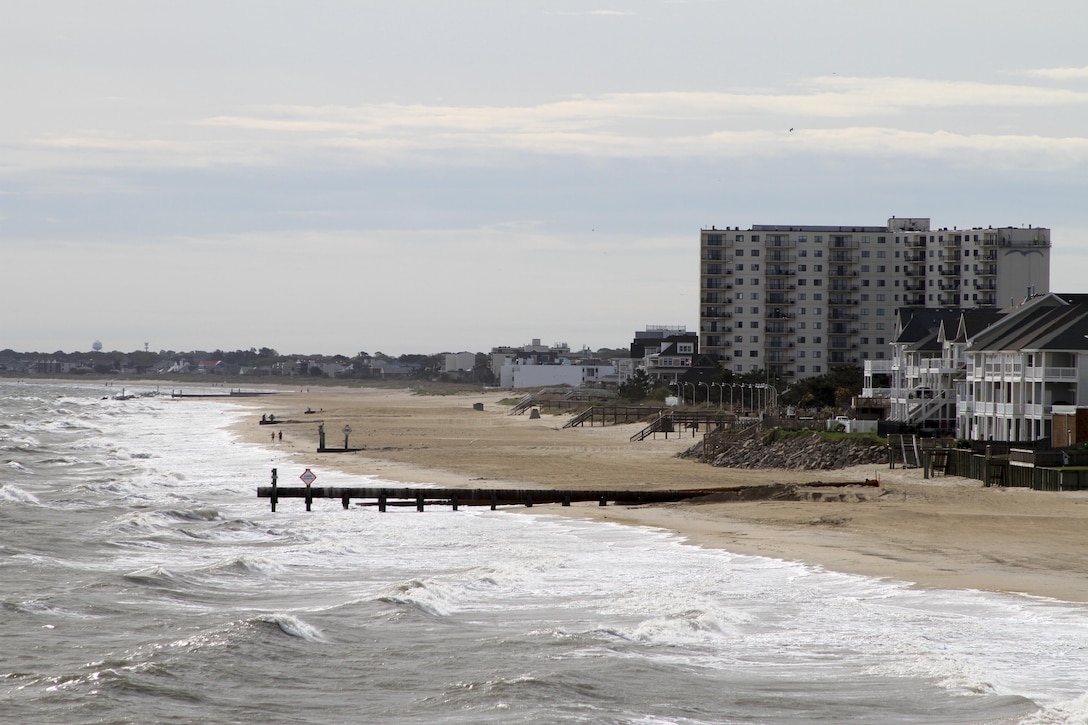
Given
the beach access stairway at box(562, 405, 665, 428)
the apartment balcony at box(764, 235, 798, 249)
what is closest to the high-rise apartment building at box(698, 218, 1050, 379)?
the apartment balcony at box(764, 235, 798, 249)

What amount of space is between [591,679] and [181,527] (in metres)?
20.9

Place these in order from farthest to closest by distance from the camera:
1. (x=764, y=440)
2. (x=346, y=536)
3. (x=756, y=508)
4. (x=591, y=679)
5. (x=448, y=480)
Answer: (x=764, y=440) → (x=448, y=480) → (x=756, y=508) → (x=346, y=536) → (x=591, y=679)

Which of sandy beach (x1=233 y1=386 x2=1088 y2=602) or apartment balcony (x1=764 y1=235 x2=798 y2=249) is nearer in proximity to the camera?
sandy beach (x1=233 y1=386 x2=1088 y2=602)

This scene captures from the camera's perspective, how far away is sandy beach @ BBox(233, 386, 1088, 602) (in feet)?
90.1

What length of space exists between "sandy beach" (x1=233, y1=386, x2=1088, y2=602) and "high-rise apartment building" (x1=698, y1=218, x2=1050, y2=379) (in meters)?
72.5

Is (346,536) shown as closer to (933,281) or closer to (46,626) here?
(46,626)

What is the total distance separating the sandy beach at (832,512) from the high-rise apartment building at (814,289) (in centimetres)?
7249

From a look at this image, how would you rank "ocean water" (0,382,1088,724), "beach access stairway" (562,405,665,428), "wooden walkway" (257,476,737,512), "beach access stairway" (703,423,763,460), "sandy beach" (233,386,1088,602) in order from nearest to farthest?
"ocean water" (0,382,1088,724)
"sandy beach" (233,386,1088,602)
"wooden walkway" (257,476,737,512)
"beach access stairway" (703,423,763,460)
"beach access stairway" (562,405,665,428)

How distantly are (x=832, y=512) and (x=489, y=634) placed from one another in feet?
63.8

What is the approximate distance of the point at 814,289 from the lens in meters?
147

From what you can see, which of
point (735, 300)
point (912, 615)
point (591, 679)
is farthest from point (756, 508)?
point (735, 300)

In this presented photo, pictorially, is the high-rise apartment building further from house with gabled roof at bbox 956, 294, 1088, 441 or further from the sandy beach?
house with gabled roof at bbox 956, 294, 1088, 441

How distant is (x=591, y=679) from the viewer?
1811 cm

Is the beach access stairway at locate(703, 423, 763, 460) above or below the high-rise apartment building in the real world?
below
